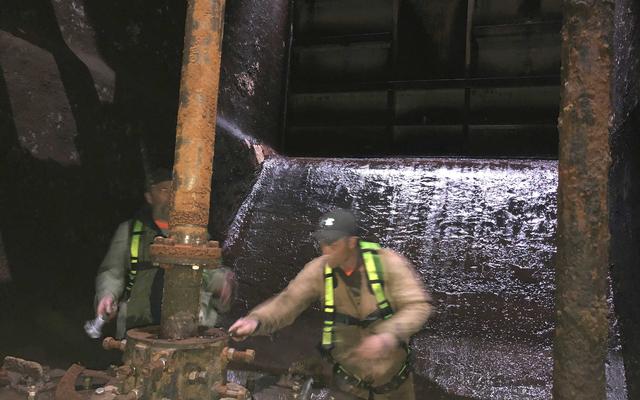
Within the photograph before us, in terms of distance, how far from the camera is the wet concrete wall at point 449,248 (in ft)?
10.4

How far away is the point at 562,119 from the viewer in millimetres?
1621

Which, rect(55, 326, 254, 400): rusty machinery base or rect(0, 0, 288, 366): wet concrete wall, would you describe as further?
rect(0, 0, 288, 366): wet concrete wall

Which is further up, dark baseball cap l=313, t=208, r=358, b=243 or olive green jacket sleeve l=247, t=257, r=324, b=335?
dark baseball cap l=313, t=208, r=358, b=243

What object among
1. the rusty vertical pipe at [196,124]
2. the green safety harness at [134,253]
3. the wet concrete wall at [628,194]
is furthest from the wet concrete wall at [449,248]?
the rusty vertical pipe at [196,124]

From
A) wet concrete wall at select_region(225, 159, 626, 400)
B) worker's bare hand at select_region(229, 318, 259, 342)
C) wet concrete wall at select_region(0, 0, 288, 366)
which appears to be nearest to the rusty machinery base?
worker's bare hand at select_region(229, 318, 259, 342)

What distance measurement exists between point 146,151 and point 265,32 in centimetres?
356

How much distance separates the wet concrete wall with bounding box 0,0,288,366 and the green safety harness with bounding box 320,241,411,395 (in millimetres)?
1713

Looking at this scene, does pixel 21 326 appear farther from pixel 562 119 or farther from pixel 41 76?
pixel 562 119

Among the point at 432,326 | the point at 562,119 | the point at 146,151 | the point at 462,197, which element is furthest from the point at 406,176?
the point at 562,119

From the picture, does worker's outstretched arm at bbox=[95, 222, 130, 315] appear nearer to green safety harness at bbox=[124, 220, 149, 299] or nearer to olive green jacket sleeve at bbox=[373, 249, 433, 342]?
green safety harness at bbox=[124, 220, 149, 299]

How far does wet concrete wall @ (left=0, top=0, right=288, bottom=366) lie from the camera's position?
2.63 m

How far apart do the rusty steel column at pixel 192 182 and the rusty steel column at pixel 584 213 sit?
136 cm

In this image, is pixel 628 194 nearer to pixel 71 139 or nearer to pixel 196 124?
pixel 196 124

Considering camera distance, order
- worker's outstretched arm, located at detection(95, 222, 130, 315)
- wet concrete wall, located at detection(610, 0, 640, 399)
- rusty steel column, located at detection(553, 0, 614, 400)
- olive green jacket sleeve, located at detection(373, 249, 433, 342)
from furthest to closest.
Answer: wet concrete wall, located at detection(610, 0, 640, 399), worker's outstretched arm, located at detection(95, 222, 130, 315), olive green jacket sleeve, located at detection(373, 249, 433, 342), rusty steel column, located at detection(553, 0, 614, 400)
